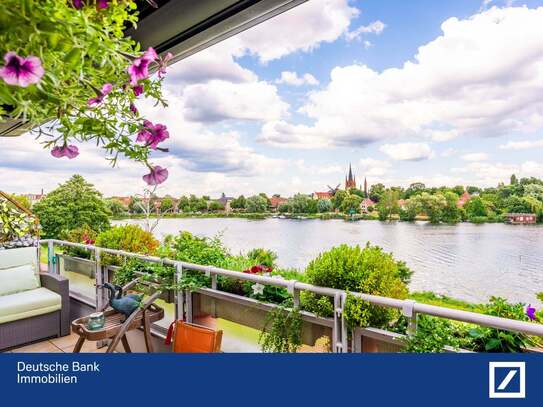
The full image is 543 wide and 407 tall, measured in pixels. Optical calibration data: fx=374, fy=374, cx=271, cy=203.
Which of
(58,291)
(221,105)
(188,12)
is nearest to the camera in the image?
(188,12)

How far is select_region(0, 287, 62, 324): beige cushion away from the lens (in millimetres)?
3442

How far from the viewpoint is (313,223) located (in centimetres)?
394

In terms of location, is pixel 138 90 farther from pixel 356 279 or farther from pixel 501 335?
pixel 501 335

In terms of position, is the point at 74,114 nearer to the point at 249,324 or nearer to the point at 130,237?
the point at 249,324

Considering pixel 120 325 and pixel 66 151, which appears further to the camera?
pixel 120 325

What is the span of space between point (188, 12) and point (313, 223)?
277 centimetres

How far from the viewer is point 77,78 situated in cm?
58

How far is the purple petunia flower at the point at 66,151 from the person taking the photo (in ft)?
2.40

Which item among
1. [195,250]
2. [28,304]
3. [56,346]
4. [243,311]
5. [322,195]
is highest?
[322,195]

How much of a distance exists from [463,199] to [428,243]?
3.21 ft

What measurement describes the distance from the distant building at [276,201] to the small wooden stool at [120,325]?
1.52m

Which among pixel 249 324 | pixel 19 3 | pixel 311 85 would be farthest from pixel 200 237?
pixel 19 3
